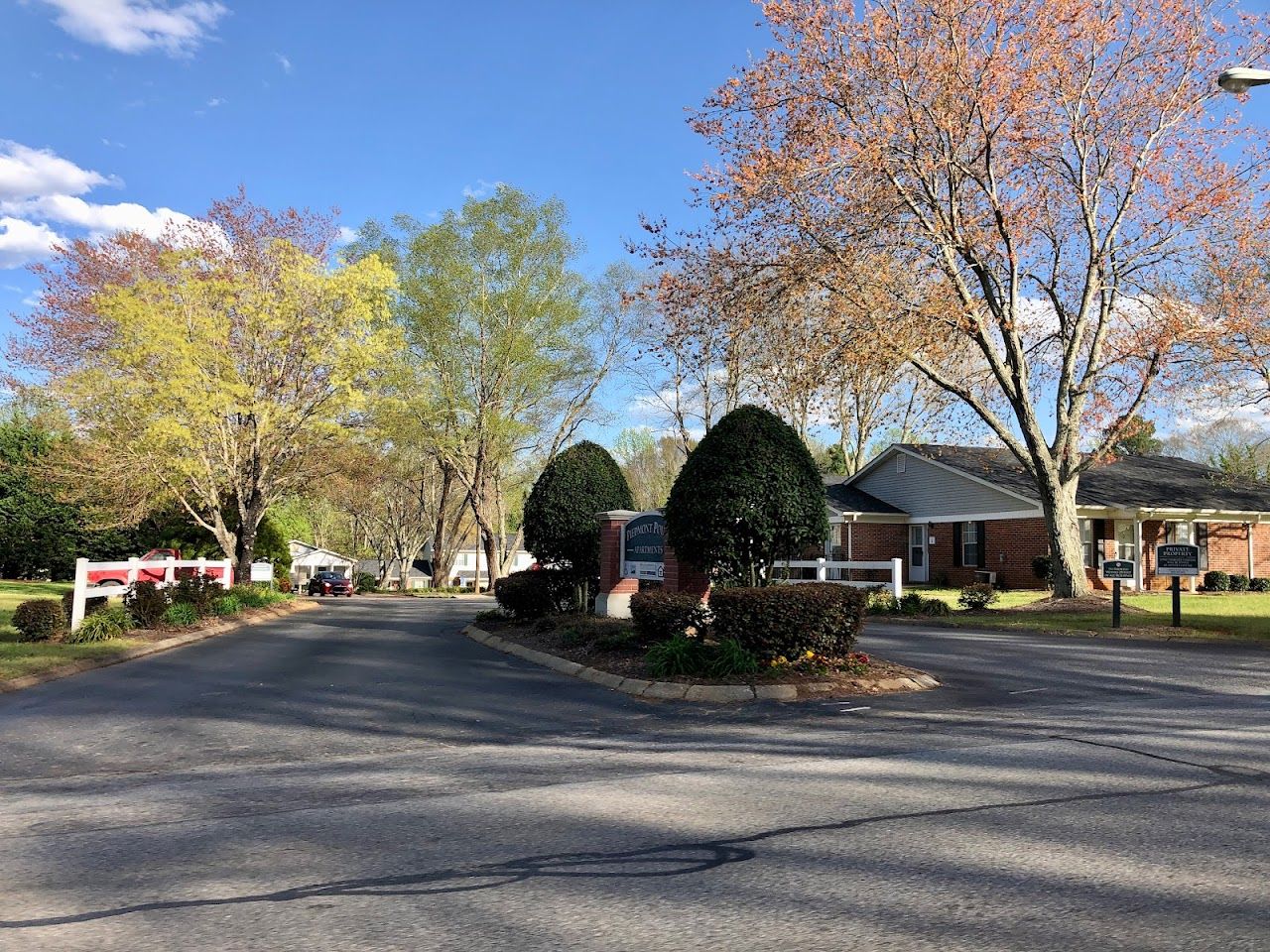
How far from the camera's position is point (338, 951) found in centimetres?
380

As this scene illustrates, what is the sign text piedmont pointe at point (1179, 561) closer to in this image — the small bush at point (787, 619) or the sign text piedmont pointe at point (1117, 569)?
the sign text piedmont pointe at point (1117, 569)

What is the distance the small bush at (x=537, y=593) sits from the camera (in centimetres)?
1969

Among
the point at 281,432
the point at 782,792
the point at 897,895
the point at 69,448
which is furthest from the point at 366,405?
the point at 897,895

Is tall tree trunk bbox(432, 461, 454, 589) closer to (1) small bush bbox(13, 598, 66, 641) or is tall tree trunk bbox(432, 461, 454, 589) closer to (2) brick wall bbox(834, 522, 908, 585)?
(2) brick wall bbox(834, 522, 908, 585)

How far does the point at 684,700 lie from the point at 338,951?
7.17m

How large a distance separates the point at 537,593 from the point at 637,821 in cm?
1414

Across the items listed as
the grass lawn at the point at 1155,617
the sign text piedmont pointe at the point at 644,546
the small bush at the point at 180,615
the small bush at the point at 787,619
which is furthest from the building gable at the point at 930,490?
the small bush at the point at 180,615

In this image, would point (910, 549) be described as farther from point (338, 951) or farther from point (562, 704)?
point (338, 951)

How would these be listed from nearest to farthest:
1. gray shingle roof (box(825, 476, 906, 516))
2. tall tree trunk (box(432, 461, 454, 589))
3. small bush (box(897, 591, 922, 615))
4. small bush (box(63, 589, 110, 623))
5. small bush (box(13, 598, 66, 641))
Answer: small bush (box(13, 598, 66, 641)), small bush (box(63, 589, 110, 623)), small bush (box(897, 591, 922, 615)), gray shingle roof (box(825, 476, 906, 516)), tall tree trunk (box(432, 461, 454, 589))

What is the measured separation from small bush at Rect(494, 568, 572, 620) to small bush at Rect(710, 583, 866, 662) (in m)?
8.56

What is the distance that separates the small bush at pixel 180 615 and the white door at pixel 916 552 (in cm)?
2782

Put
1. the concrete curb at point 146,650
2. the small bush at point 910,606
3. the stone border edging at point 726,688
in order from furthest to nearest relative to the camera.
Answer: the small bush at point 910,606 < the concrete curb at point 146,650 < the stone border edging at point 726,688

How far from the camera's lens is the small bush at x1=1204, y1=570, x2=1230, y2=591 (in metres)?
33.5

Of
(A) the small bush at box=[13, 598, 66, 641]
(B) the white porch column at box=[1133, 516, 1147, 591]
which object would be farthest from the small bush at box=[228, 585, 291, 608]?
(B) the white porch column at box=[1133, 516, 1147, 591]
